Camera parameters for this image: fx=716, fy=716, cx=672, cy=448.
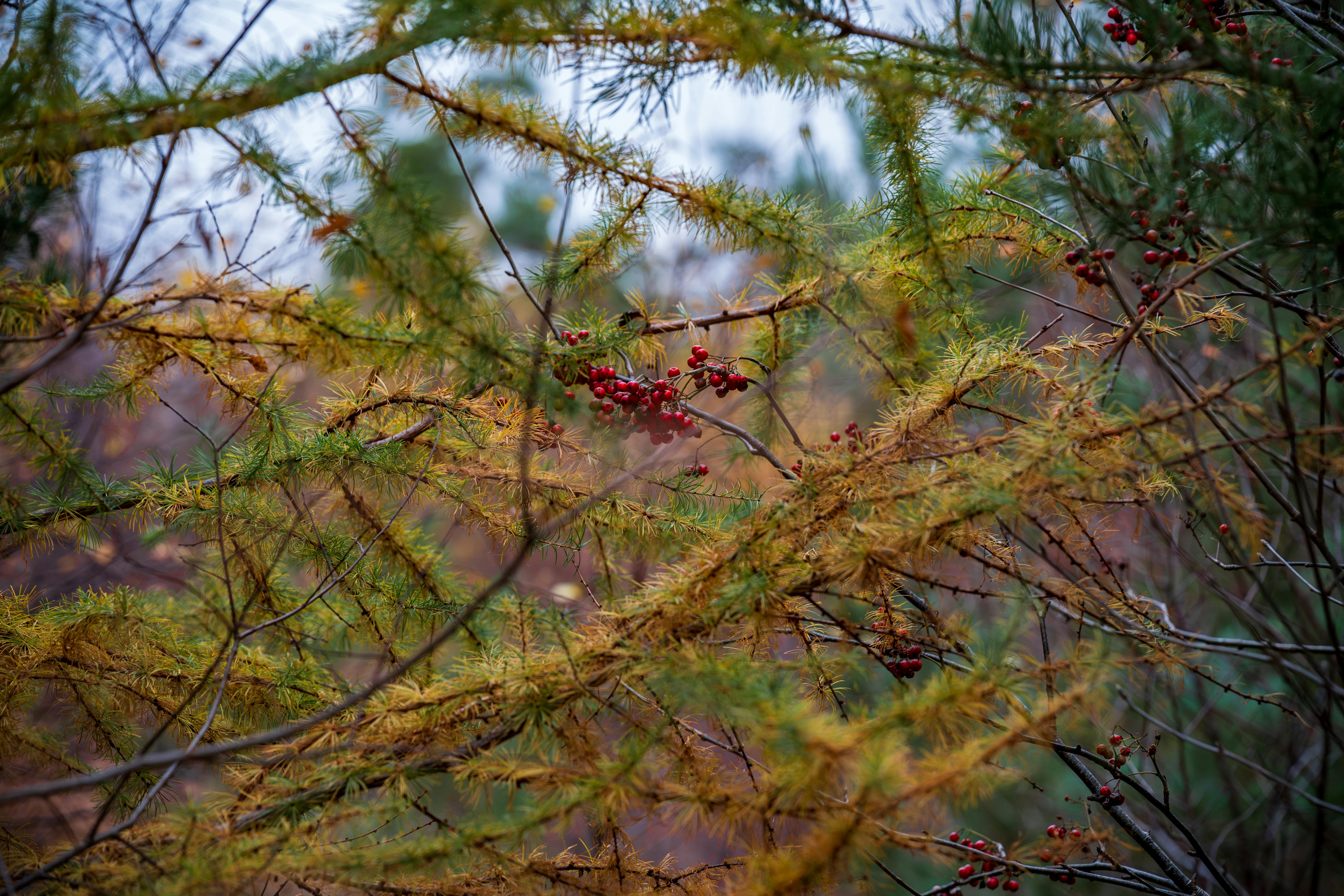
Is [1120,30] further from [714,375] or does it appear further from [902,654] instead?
[902,654]

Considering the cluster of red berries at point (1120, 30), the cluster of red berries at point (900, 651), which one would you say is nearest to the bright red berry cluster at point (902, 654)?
the cluster of red berries at point (900, 651)

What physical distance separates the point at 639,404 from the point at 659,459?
15 centimetres

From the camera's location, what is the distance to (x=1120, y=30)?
1083 millimetres

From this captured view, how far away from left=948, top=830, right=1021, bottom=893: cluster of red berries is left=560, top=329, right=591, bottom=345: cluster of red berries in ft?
3.17

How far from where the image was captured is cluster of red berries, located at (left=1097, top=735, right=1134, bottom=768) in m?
1.09

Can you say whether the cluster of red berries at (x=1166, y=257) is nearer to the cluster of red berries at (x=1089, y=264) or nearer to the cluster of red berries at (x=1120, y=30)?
the cluster of red berries at (x=1089, y=264)

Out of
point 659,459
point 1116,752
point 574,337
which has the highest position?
point 574,337

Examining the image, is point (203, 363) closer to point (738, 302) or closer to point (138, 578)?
point (738, 302)

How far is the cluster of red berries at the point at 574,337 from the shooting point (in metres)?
1.26

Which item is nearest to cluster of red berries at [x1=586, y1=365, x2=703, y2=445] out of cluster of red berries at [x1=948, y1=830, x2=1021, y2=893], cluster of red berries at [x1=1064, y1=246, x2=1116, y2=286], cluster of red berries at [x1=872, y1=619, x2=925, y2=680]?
cluster of red berries at [x1=872, y1=619, x2=925, y2=680]

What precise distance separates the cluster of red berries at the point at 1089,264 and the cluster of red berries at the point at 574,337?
797 mm

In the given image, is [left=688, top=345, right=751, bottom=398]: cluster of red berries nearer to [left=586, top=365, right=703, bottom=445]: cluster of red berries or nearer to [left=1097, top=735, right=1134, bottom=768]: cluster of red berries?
[left=586, top=365, right=703, bottom=445]: cluster of red berries

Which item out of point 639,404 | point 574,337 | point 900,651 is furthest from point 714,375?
point 900,651

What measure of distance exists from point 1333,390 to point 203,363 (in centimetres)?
352
